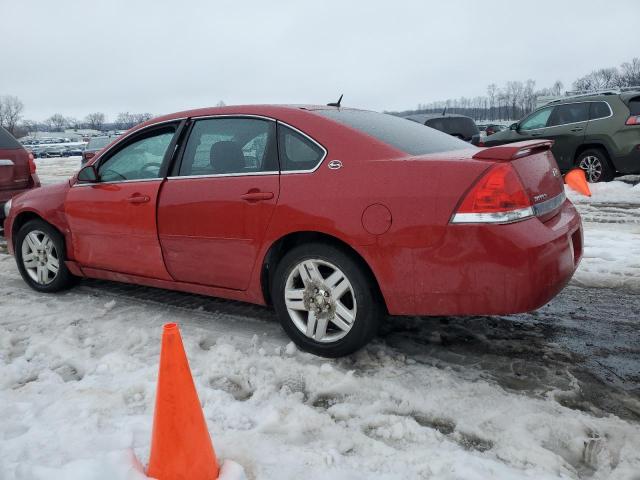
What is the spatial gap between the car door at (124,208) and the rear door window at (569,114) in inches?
357

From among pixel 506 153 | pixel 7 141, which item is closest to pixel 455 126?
pixel 7 141

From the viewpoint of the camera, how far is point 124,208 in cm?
414

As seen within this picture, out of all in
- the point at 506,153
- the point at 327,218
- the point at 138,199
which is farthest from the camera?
the point at 138,199

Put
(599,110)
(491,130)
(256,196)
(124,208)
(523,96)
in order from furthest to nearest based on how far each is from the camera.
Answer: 1. (523,96)
2. (491,130)
3. (599,110)
4. (124,208)
5. (256,196)

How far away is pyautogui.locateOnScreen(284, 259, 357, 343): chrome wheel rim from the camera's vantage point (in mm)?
3203

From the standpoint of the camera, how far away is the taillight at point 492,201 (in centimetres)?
278

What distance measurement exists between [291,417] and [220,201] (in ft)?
5.06

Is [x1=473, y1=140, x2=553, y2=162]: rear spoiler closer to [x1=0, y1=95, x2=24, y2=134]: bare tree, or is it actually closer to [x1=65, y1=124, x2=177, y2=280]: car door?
[x1=65, y1=124, x2=177, y2=280]: car door

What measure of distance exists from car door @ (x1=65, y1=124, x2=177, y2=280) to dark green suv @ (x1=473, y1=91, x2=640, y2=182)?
877 centimetres

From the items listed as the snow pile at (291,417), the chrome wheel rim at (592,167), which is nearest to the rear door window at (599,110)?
the chrome wheel rim at (592,167)

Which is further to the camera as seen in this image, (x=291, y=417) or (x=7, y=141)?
(x=7, y=141)

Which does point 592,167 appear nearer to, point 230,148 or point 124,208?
point 230,148

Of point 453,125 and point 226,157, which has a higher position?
point 453,125

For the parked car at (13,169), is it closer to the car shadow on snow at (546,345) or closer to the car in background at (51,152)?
the car shadow on snow at (546,345)
